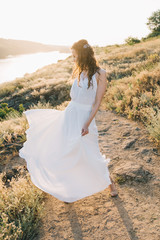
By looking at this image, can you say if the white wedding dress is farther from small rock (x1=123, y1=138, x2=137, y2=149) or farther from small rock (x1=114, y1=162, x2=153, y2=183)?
small rock (x1=123, y1=138, x2=137, y2=149)

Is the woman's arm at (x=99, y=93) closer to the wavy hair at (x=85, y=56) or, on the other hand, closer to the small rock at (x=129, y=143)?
the wavy hair at (x=85, y=56)

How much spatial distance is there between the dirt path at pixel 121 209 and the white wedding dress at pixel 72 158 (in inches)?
18.1

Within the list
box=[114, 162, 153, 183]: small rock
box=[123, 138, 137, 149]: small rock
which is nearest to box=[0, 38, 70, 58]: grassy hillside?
box=[123, 138, 137, 149]: small rock

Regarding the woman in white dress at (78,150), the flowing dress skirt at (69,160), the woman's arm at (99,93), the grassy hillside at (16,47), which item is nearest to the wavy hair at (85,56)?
the woman in white dress at (78,150)

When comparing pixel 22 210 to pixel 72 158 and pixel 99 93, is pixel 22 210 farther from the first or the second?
pixel 99 93

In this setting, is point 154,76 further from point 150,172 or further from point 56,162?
point 56,162

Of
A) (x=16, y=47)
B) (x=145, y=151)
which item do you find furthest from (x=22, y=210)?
(x=16, y=47)

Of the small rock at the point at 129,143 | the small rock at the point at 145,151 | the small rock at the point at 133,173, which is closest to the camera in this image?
the small rock at the point at 133,173

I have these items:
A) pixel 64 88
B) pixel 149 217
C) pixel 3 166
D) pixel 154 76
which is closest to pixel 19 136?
pixel 3 166

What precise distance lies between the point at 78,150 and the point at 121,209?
121cm

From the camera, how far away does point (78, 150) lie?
281cm

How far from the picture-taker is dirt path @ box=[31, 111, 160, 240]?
2645mm

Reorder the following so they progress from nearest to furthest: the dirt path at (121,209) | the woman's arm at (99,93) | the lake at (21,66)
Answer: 1. the dirt path at (121,209)
2. the woman's arm at (99,93)
3. the lake at (21,66)

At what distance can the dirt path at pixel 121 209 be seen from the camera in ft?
8.68
